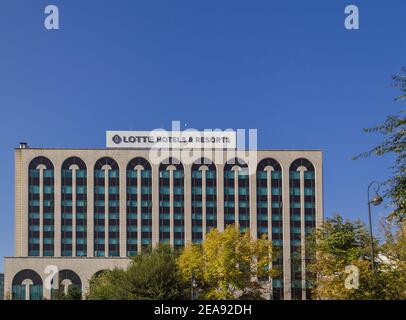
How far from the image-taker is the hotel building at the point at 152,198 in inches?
4865

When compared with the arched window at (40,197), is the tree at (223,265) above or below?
below

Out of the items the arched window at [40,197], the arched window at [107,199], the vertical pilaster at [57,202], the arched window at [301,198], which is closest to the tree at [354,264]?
the arched window at [301,198]

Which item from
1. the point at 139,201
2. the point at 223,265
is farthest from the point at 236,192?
the point at 223,265

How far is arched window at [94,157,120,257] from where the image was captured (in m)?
124

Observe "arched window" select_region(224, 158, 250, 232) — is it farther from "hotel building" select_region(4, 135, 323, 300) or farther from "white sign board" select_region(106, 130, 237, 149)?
"white sign board" select_region(106, 130, 237, 149)

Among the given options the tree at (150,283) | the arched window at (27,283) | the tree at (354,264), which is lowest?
the arched window at (27,283)

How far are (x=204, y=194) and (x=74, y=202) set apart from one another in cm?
2381

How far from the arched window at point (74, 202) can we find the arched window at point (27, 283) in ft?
36.8

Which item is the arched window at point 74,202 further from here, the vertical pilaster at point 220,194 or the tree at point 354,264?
the tree at point 354,264

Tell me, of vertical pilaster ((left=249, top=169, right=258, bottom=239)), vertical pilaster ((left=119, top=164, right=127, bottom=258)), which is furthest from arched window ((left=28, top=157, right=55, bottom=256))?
vertical pilaster ((left=249, top=169, right=258, bottom=239))

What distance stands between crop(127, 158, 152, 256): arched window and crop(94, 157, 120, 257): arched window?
2190 millimetres

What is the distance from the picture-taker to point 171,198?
126 meters

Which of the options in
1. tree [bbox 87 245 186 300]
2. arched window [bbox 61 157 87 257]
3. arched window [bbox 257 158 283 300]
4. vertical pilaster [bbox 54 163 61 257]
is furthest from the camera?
arched window [bbox 257 158 283 300]
